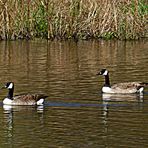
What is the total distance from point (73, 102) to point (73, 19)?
14787 mm

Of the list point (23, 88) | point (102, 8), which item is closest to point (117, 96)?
point (23, 88)

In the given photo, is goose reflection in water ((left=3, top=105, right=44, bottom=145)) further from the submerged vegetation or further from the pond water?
the submerged vegetation

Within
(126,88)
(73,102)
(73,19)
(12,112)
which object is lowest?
(12,112)

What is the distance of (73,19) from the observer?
97.8 ft

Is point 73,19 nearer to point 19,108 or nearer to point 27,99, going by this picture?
point 27,99

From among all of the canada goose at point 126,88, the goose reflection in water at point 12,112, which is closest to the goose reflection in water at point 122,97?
the canada goose at point 126,88

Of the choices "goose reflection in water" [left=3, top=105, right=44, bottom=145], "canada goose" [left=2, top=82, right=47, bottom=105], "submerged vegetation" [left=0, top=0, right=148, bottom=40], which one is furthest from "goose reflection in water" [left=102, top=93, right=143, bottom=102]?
"submerged vegetation" [left=0, top=0, right=148, bottom=40]

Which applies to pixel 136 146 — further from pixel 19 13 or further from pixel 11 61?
pixel 19 13

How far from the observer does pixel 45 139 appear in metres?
11.9

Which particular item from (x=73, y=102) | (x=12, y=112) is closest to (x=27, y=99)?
(x=12, y=112)

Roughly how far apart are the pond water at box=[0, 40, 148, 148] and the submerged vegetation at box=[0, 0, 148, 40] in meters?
2.57

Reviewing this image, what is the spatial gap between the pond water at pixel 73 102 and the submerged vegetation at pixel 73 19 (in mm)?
2574

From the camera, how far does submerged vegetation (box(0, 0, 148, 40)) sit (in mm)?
29297

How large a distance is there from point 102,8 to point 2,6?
12.4 ft
